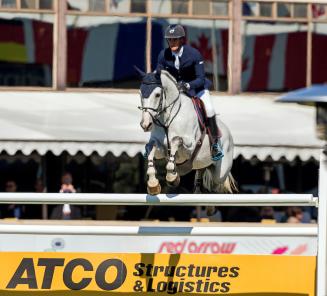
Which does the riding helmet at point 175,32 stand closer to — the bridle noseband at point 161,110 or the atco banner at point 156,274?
the bridle noseband at point 161,110

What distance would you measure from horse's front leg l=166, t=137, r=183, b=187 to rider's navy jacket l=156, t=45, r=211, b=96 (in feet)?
1.85

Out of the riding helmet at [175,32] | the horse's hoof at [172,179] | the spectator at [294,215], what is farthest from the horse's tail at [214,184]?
the spectator at [294,215]

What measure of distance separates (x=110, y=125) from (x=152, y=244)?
1049 centimetres

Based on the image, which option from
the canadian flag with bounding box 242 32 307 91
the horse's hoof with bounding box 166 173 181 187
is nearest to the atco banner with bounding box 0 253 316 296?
the horse's hoof with bounding box 166 173 181 187

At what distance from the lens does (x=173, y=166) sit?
10.3 meters

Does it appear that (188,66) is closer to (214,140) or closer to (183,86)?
(183,86)

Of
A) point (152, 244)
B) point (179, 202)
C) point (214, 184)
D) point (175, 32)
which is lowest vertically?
point (214, 184)

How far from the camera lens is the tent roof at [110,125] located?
1638cm

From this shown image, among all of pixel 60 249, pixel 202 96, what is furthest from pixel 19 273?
pixel 202 96

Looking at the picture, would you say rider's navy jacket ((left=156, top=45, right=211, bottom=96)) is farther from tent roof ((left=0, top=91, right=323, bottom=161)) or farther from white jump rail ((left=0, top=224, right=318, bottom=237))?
tent roof ((left=0, top=91, right=323, bottom=161))

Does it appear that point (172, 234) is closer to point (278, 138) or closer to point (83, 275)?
point (83, 275)

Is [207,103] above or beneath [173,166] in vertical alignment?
above

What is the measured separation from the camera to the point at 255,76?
2045cm

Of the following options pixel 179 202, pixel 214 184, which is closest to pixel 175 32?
pixel 214 184
